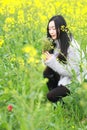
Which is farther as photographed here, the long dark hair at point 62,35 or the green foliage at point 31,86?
the long dark hair at point 62,35

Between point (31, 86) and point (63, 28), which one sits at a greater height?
point (31, 86)

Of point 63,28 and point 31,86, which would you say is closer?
point 31,86

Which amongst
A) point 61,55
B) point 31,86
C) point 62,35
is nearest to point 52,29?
point 62,35

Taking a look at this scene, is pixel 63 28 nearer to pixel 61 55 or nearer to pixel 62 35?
pixel 62 35

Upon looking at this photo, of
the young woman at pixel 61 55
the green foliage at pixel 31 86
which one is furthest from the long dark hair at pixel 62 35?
the green foliage at pixel 31 86

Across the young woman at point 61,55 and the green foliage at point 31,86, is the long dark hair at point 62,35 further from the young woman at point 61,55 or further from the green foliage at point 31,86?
the green foliage at point 31,86

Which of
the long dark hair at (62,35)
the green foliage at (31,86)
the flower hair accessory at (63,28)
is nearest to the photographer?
the green foliage at (31,86)

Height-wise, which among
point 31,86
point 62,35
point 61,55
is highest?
point 31,86

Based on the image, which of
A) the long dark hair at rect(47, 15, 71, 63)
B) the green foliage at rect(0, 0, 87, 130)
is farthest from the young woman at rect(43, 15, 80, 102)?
the green foliage at rect(0, 0, 87, 130)

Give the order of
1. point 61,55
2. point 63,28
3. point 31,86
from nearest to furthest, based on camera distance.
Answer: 1. point 31,86
2. point 63,28
3. point 61,55

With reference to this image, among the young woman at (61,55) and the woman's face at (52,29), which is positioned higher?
the woman's face at (52,29)

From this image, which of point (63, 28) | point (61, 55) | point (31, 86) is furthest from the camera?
point (61, 55)

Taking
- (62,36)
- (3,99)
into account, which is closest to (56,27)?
(62,36)

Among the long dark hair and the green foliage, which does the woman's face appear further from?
the green foliage
